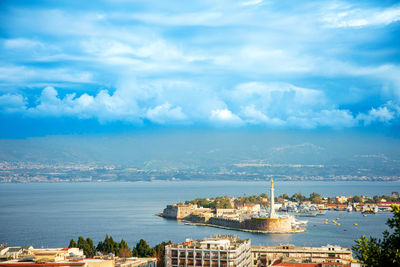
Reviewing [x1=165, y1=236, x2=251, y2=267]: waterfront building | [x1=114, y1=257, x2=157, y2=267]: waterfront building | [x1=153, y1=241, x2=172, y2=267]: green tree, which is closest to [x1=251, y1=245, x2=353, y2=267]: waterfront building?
[x1=153, y1=241, x2=172, y2=267]: green tree

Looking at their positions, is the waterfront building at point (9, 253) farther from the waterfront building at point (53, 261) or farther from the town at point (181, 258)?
the waterfront building at point (53, 261)

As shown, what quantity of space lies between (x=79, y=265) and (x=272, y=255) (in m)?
19.6

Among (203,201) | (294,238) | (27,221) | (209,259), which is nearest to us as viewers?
(209,259)

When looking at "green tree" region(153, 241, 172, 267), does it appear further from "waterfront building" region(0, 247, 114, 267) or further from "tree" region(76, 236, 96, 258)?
"waterfront building" region(0, 247, 114, 267)

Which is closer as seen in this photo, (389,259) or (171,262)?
(389,259)

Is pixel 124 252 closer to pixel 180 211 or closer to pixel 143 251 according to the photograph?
pixel 143 251

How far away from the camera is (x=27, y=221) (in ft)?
279

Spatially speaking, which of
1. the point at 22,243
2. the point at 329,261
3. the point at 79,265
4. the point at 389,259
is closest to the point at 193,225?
the point at 22,243

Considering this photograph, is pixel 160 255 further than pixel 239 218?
No

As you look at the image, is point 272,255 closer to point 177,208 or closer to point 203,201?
point 177,208

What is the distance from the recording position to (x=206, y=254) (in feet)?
104

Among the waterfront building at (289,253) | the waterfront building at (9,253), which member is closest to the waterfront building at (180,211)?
the waterfront building at (289,253)

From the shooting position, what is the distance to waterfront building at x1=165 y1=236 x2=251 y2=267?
31.3 metres

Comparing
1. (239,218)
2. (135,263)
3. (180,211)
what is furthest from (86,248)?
(180,211)
